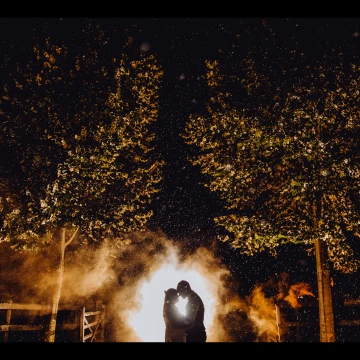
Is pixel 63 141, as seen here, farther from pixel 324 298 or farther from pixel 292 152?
pixel 324 298

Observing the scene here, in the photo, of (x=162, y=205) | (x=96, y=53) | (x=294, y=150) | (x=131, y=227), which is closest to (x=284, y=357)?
(x=294, y=150)

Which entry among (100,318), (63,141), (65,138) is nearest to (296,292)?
(100,318)

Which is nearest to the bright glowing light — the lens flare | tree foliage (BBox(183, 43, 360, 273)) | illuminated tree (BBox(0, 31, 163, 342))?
the lens flare

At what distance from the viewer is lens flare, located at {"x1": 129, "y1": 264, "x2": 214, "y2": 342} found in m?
15.9

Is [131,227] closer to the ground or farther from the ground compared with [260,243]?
farther from the ground

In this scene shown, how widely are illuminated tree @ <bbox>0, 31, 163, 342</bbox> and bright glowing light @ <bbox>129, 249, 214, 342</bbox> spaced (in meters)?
5.00

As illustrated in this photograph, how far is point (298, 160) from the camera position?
34.9ft

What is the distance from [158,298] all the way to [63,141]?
354 inches

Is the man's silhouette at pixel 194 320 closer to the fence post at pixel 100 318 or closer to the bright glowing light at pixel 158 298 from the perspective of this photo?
the fence post at pixel 100 318

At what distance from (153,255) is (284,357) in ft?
55.7

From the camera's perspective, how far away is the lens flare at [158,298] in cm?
1587

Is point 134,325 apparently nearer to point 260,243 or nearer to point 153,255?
point 153,255

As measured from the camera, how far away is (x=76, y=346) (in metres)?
1.88

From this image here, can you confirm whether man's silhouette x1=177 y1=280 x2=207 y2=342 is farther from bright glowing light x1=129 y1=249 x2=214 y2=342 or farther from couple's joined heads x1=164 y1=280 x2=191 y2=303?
bright glowing light x1=129 y1=249 x2=214 y2=342
